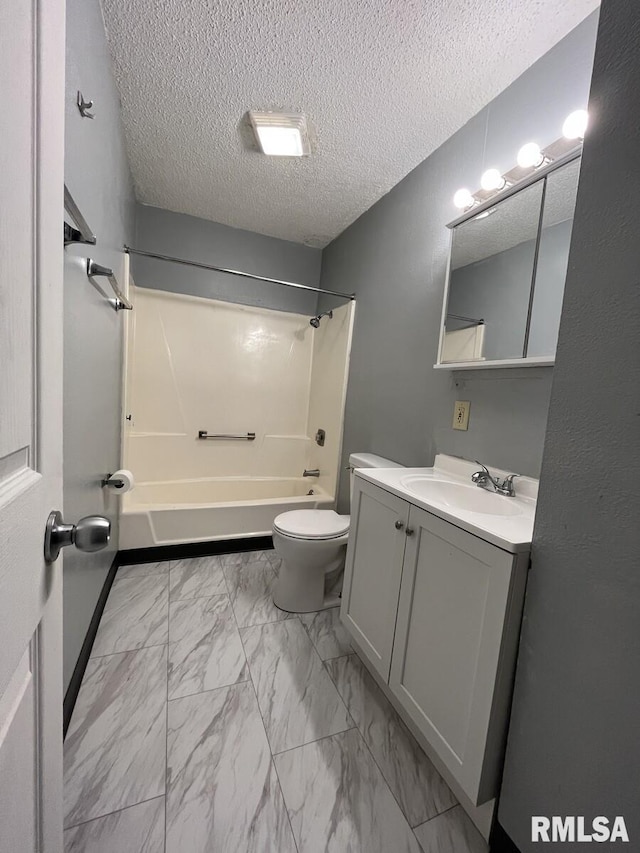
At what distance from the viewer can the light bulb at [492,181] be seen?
54.2 inches

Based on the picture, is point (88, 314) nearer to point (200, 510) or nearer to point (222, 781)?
point (200, 510)

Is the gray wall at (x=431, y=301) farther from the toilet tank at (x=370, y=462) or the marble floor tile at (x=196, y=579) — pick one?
the marble floor tile at (x=196, y=579)

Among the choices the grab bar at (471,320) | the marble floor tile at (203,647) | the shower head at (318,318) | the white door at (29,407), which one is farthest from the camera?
the shower head at (318,318)

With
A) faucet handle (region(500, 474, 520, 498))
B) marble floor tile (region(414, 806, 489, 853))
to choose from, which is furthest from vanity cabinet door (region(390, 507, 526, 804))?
faucet handle (region(500, 474, 520, 498))

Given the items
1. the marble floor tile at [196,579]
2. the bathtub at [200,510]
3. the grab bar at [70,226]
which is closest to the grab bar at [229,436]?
the bathtub at [200,510]

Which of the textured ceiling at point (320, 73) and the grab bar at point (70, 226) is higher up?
the textured ceiling at point (320, 73)

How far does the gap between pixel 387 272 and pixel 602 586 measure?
1937 mm

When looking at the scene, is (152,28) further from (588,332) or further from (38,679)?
(38,679)

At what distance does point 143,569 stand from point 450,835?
6.17 ft

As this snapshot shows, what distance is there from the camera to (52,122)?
1.51 feet

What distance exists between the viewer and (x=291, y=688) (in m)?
1.32

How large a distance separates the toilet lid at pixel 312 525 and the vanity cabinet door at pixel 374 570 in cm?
25

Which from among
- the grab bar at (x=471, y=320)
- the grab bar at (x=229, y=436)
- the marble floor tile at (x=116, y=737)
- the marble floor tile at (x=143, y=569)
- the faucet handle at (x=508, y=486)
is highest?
the grab bar at (x=471, y=320)

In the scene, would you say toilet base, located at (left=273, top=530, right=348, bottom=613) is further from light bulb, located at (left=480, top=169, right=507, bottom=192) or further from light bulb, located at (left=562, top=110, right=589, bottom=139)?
light bulb, located at (left=562, top=110, right=589, bottom=139)
